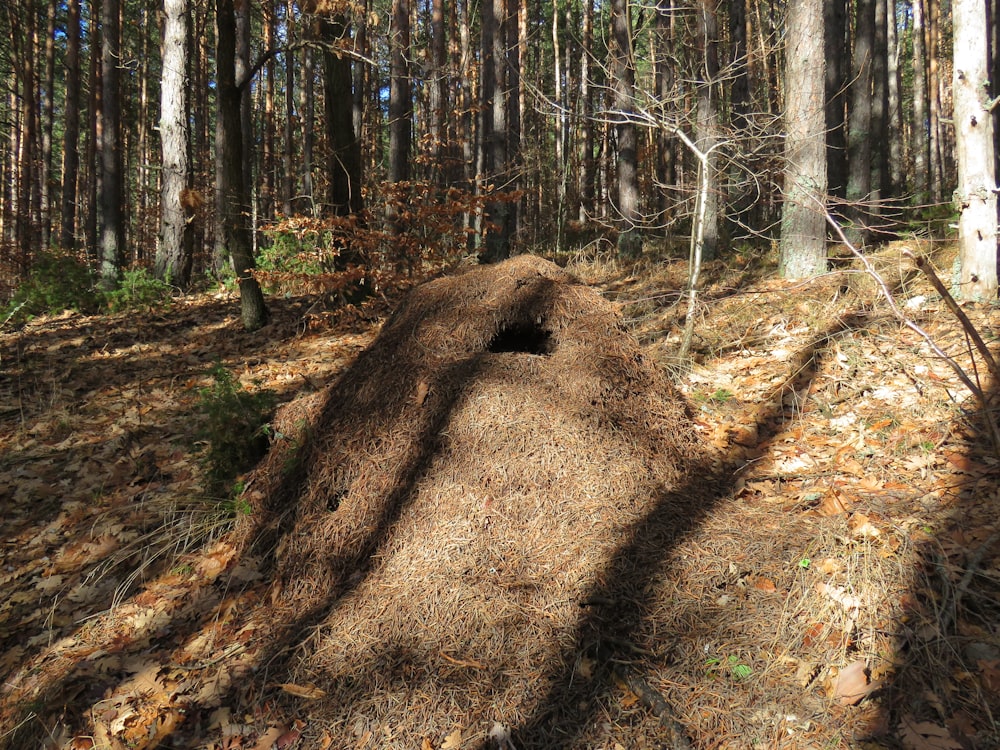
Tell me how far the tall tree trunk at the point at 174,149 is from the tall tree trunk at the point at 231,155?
154 cm

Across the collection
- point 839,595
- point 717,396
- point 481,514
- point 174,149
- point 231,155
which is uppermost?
point 174,149

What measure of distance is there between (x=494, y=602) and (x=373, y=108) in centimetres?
2179

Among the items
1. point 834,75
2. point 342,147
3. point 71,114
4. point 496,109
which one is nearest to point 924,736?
point 342,147

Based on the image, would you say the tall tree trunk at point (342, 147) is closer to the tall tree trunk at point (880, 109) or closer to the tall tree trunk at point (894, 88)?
the tall tree trunk at point (880, 109)

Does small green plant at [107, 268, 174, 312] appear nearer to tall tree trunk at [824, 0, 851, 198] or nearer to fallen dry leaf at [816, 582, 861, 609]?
Answer: fallen dry leaf at [816, 582, 861, 609]

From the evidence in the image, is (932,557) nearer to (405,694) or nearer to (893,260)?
(405,694)

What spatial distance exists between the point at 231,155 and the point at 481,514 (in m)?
6.20

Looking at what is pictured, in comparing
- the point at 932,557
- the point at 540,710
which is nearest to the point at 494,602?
the point at 540,710

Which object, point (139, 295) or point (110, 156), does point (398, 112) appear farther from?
point (110, 156)

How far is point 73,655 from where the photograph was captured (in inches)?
134

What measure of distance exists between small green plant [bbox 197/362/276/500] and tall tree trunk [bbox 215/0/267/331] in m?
3.38

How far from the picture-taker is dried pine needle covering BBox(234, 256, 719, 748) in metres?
2.77

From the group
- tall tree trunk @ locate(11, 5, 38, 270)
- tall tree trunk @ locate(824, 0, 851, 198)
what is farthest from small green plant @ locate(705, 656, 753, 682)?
tall tree trunk @ locate(11, 5, 38, 270)

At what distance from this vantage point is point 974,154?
5.23m
